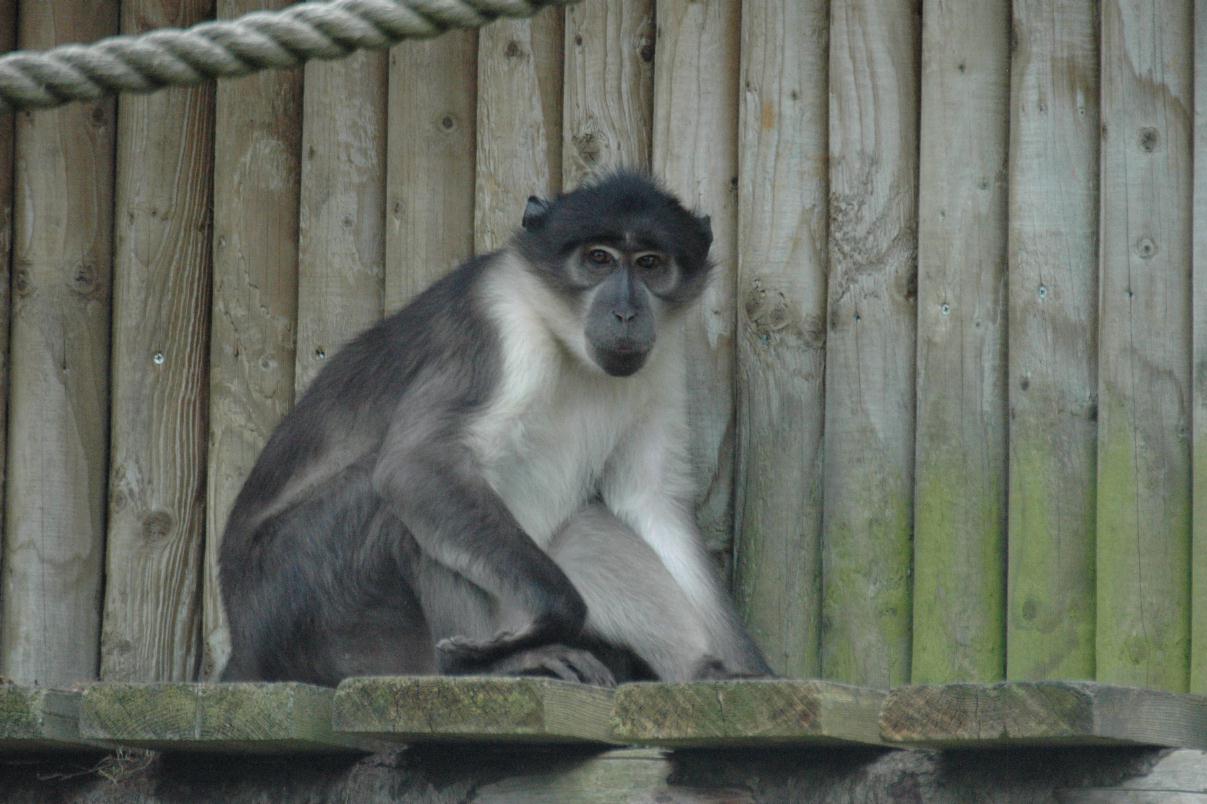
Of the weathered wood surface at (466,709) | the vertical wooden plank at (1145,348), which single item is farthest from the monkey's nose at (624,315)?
the weathered wood surface at (466,709)

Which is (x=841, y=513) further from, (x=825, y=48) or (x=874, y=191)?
(x=825, y=48)

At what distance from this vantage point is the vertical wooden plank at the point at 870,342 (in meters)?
7.00

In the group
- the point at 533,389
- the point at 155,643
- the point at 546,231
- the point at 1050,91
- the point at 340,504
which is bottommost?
the point at 155,643

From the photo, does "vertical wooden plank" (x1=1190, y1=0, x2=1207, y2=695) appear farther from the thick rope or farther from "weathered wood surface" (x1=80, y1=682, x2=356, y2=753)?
"weathered wood surface" (x1=80, y1=682, x2=356, y2=753)

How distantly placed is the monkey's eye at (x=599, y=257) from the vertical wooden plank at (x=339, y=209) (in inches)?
45.1

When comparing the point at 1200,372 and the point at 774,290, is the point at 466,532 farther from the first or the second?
the point at 1200,372

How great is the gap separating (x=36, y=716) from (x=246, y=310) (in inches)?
113

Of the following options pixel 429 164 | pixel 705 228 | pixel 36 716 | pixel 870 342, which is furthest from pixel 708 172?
pixel 36 716

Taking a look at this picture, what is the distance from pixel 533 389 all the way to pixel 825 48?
175 centimetres

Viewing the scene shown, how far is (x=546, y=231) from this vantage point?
7.12 metres

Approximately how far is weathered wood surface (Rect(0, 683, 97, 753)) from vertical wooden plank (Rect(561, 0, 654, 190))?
318 cm

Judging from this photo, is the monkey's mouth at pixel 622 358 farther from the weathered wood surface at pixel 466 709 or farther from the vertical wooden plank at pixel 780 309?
the weathered wood surface at pixel 466 709

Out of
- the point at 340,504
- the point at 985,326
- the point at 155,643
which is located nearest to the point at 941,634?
the point at 985,326

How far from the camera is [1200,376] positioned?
6.52 metres
